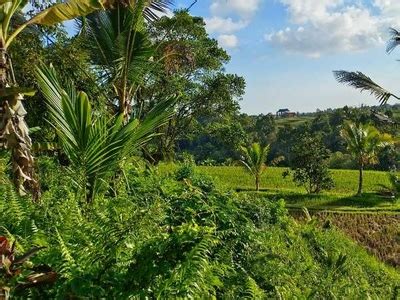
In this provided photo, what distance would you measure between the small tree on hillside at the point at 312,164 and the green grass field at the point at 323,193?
0.56 meters

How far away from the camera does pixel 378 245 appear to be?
45.1 feet

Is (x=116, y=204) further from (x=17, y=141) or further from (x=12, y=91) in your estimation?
(x=12, y=91)

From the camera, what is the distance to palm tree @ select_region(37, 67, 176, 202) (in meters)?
3.76

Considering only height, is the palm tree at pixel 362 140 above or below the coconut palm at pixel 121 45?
below

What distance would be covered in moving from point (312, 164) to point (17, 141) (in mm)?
18210

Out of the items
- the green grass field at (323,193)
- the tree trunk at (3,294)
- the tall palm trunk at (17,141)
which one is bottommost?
the green grass field at (323,193)

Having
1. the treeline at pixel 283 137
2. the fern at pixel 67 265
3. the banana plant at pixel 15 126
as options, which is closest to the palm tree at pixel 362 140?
the treeline at pixel 283 137

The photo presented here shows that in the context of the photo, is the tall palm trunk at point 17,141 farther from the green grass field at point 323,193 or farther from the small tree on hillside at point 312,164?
the small tree on hillside at point 312,164

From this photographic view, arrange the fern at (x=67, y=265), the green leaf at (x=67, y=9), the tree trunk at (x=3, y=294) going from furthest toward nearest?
the green leaf at (x=67, y=9) < the fern at (x=67, y=265) < the tree trunk at (x=3, y=294)

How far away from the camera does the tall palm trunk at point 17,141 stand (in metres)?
4.08

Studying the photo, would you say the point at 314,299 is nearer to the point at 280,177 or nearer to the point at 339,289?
the point at 339,289

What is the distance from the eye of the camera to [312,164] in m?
21.2

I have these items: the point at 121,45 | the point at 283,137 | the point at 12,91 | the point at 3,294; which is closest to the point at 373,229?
the point at 121,45

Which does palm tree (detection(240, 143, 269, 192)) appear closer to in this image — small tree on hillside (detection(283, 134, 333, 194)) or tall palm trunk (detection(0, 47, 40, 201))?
small tree on hillside (detection(283, 134, 333, 194))
